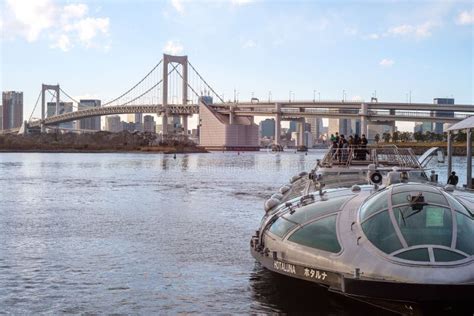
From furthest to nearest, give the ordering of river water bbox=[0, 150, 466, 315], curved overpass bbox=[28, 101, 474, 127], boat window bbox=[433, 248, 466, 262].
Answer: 1. curved overpass bbox=[28, 101, 474, 127]
2. river water bbox=[0, 150, 466, 315]
3. boat window bbox=[433, 248, 466, 262]

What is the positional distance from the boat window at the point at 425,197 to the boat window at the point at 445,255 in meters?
1.09

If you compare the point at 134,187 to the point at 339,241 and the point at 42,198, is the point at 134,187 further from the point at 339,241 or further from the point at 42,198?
the point at 339,241

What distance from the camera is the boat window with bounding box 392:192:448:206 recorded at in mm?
10312

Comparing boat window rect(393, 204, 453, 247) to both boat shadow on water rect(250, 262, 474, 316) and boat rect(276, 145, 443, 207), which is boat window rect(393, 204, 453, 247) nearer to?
boat shadow on water rect(250, 262, 474, 316)

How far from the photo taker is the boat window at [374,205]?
1041 centimetres

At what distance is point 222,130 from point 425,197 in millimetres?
177979

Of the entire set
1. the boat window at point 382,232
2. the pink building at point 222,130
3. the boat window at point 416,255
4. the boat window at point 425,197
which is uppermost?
the pink building at point 222,130

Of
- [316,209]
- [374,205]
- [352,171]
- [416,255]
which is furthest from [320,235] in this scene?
[352,171]

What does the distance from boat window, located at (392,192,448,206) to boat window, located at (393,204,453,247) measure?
0.48ft

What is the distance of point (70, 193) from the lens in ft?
122

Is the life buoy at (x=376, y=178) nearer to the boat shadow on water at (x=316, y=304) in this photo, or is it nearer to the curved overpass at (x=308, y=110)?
the boat shadow on water at (x=316, y=304)

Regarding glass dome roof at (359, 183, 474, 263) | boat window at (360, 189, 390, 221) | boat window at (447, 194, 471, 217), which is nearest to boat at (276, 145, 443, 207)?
boat window at (360, 189, 390, 221)

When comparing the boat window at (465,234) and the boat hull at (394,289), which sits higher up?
the boat window at (465,234)

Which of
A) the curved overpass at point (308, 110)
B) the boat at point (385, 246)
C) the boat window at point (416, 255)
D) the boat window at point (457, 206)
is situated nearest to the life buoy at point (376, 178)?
the boat at point (385, 246)
